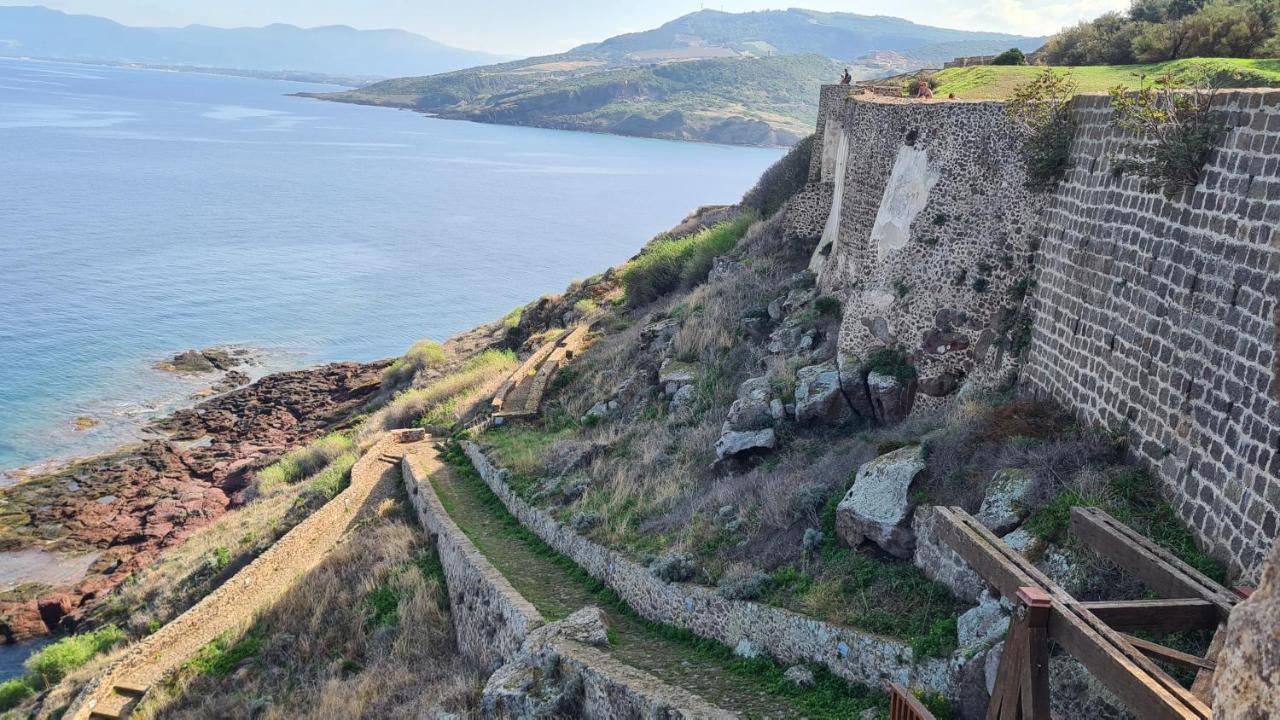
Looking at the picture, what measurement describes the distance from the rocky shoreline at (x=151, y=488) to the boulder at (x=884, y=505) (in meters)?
22.1

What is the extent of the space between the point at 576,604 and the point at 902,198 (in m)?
8.42

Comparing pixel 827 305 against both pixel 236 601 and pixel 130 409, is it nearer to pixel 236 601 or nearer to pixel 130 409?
pixel 236 601

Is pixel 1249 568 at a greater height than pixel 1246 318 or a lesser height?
lesser

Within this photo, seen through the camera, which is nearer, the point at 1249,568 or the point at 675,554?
the point at 1249,568

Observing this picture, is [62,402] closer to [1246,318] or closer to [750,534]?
[750,534]

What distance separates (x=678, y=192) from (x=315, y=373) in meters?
→ 71.6

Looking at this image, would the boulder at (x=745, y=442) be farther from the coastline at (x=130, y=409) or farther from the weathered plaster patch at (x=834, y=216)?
the coastline at (x=130, y=409)

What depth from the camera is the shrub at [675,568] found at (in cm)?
1291

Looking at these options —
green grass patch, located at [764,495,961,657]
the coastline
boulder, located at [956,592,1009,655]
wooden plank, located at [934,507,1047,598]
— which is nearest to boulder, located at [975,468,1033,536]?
boulder, located at [956,592,1009,655]

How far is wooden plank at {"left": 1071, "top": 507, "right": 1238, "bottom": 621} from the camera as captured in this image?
6848 millimetres

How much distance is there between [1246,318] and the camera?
8.05 m

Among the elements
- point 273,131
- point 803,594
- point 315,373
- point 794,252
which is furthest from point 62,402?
point 273,131

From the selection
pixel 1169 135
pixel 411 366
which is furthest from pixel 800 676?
pixel 411 366

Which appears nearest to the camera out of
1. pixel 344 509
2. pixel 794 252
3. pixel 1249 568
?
pixel 1249 568
